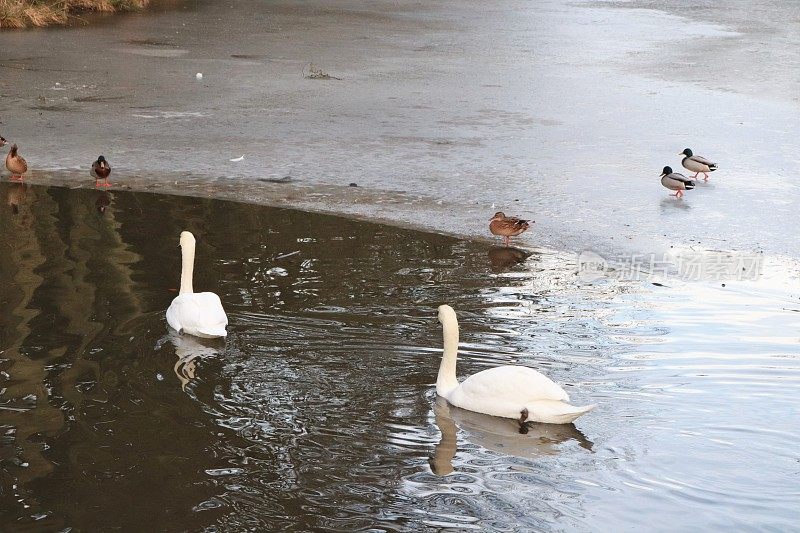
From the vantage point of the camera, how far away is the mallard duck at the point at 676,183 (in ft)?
38.4

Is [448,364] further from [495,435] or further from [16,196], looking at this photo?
[16,196]

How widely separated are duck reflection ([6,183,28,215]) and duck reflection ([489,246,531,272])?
460 cm

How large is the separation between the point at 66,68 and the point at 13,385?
13248 mm

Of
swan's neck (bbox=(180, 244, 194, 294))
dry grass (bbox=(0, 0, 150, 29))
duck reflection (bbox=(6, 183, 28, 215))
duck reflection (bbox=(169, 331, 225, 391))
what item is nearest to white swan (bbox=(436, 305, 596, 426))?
duck reflection (bbox=(169, 331, 225, 391))

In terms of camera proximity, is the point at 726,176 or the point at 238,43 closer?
the point at 726,176

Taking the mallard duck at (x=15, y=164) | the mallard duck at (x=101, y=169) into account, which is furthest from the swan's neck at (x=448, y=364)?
the mallard duck at (x=15, y=164)

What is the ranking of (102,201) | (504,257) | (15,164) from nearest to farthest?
(504,257) → (102,201) → (15,164)

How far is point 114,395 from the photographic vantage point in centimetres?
641

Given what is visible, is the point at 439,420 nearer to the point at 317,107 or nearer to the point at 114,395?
the point at 114,395

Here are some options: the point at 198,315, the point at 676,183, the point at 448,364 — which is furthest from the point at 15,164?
the point at 676,183

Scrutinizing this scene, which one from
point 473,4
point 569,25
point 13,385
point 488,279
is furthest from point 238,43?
point 13,385

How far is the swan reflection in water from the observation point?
6004mm

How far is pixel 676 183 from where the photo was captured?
11.8m

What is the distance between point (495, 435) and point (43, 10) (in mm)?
21003
